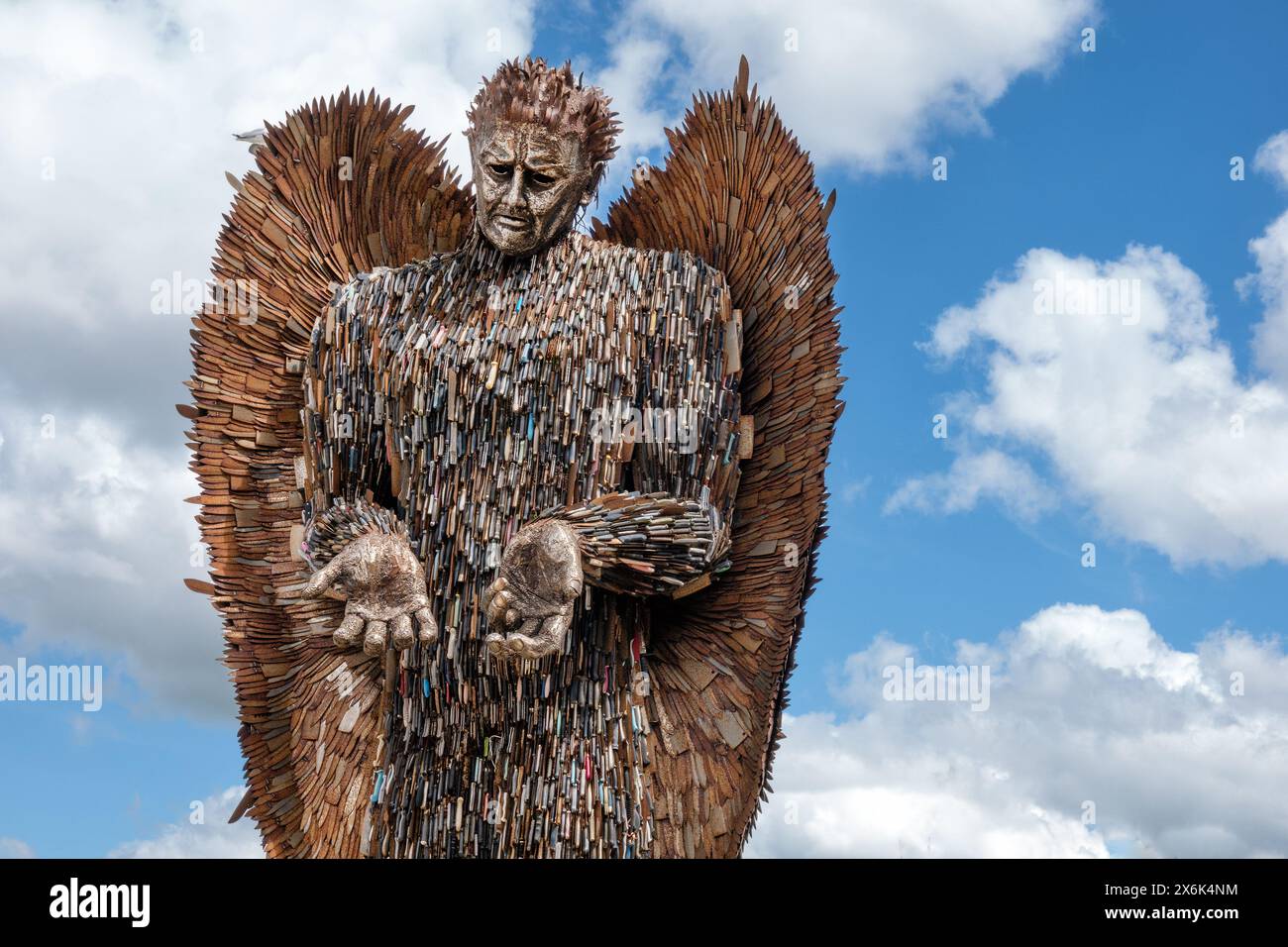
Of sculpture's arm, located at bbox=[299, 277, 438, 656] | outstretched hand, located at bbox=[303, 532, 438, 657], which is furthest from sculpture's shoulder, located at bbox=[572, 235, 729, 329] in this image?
outstretched hand, located at bbox=[303, 532, 438, 657]

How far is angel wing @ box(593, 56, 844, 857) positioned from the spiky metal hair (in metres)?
0.62

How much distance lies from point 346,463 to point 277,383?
82 cm

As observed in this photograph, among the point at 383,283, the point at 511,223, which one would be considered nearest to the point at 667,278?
the point at 511,223

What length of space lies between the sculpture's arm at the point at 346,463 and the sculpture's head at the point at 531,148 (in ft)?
2.10

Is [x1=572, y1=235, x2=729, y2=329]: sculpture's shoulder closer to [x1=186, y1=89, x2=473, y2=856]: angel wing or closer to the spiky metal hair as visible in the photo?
the spiky metal hair

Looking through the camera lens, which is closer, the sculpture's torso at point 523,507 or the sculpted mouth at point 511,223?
the sculpture's torso at point 523,507

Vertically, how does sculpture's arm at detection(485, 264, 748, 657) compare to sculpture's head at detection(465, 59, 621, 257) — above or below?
below

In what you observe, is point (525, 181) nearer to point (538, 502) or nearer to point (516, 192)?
point (516, 192)

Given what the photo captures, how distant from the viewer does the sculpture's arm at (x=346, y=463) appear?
18.9ft

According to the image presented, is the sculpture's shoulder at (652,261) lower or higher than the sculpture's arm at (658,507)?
higher

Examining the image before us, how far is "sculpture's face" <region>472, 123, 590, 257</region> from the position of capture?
619cm

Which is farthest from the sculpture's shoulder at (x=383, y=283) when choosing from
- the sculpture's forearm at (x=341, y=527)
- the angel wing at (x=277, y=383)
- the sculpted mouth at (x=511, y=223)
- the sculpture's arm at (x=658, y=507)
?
the sculpture's arm at (x=658, y=507)

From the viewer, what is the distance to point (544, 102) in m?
6.18

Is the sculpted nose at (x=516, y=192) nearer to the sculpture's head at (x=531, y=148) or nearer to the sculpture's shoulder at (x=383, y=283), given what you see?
the sculpture's head at (x=531, y=148)
